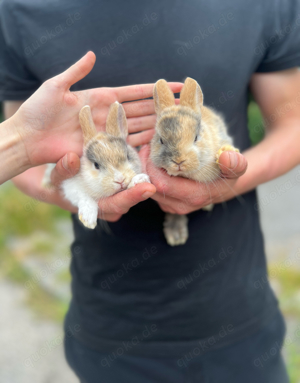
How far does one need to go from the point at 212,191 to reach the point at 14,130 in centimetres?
90

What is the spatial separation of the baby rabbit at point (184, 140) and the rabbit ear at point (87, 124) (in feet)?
0.95

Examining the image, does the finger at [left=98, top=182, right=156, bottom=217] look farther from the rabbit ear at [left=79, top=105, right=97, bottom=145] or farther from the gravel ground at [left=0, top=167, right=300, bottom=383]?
the gravel ground at [left=0, top=167, right=300, bottom=383]

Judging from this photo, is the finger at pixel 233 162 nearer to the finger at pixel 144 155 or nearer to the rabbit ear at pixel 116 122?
the finger at pixel 144 155

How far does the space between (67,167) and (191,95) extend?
642 mm

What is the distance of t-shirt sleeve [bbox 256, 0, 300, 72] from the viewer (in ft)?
5.57

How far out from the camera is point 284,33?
171 centimetres

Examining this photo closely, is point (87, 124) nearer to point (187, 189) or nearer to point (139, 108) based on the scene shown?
point (139, 108)

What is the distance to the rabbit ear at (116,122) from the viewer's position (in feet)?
5.47

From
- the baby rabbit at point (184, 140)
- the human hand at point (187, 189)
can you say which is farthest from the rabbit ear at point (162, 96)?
the human hand at point (187, 189)

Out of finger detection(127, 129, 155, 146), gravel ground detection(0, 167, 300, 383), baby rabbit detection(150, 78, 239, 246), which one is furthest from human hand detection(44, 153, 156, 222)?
gravel ground detection(0, 167, 300, 383)

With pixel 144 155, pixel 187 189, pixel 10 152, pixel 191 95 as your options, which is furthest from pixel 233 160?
pixel 10 152

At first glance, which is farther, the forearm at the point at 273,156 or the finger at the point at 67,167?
the forearm at the point at 273,156

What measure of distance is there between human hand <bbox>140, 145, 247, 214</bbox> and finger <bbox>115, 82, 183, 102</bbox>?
30cm

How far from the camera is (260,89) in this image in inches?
74.4
